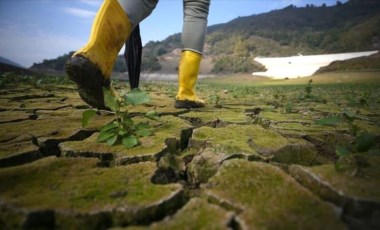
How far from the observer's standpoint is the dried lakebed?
29.0 inches

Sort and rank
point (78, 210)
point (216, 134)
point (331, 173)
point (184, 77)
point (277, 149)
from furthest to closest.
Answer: point (184, 77) → point (216, 134) → point (277, 149) → point (331, 173) → point (78, 210)

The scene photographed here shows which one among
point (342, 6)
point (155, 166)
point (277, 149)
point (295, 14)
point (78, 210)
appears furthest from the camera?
point (295, 14)

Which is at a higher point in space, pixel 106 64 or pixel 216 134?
pixel 106 64

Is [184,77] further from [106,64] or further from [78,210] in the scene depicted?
[78,210]

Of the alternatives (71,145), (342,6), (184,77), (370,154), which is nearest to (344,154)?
(370,154)

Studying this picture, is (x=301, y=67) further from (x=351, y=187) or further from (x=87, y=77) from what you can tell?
(x=351, y=187)

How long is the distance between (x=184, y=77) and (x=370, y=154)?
140 cm

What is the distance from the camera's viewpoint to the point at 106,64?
167 cm

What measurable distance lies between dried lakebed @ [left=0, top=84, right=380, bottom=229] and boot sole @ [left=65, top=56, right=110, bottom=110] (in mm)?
244

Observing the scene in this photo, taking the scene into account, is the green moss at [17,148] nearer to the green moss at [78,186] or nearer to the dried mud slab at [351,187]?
the green moss at [78,186]

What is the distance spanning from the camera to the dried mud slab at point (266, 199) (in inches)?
28.1

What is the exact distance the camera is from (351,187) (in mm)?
821

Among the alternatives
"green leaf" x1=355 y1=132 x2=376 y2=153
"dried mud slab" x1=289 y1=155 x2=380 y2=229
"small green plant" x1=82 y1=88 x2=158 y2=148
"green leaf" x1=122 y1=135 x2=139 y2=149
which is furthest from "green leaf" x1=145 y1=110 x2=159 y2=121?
"green leaf" x1=355 y1=132 x2=376 y2=153

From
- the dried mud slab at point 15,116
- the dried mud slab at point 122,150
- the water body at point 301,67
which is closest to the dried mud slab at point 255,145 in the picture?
the dried mud slab at point 122,150
